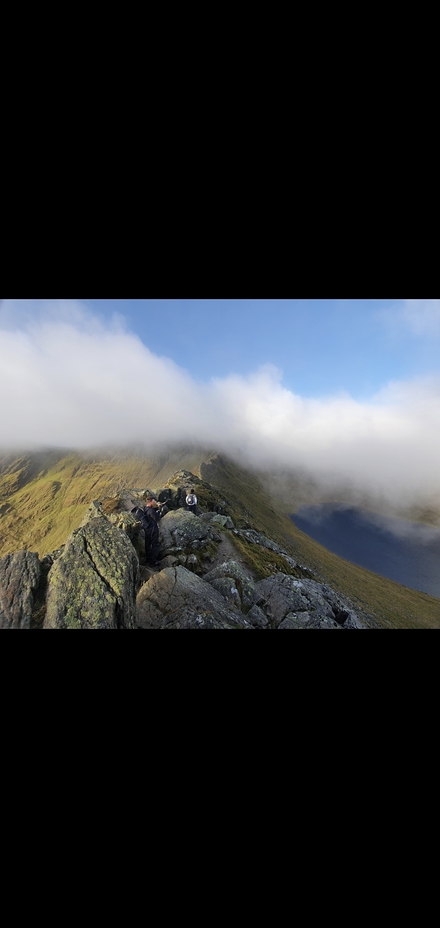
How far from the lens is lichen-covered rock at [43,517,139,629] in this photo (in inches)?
233

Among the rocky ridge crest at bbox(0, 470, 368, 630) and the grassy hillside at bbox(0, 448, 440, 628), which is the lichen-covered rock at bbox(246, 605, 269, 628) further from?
the grassy hillside at bbox(0, 448, 440, 628)

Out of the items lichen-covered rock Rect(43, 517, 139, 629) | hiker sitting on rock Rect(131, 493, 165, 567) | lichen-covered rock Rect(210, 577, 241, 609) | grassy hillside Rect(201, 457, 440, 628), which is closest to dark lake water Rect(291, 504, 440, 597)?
grassy hillside Rect(201, 457, 440, 628)

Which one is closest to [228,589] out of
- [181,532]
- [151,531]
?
[151,531]

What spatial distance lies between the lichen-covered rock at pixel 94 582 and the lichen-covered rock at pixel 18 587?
41 centimetres

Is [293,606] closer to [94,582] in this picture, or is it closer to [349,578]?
[94,582]

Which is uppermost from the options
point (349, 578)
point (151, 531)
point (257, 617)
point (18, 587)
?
point (151, 531)

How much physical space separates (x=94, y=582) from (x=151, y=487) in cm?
5541

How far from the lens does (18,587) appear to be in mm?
6480

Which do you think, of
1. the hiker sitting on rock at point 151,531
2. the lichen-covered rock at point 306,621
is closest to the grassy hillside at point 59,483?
the hiker sitting on rock at point 151,531
